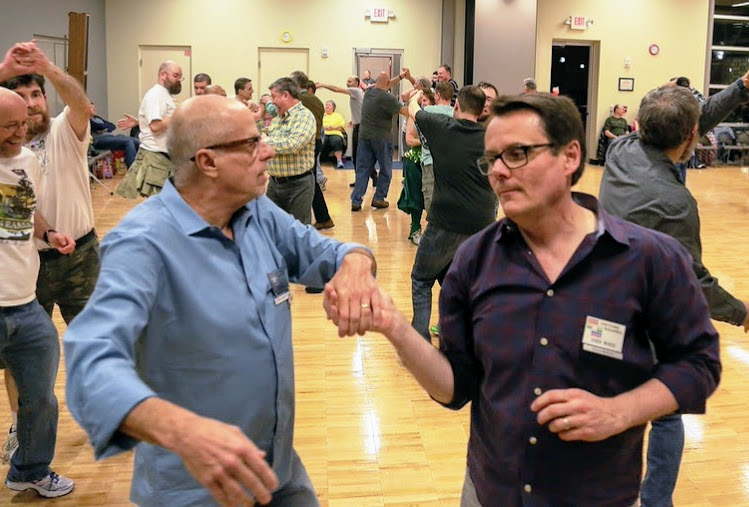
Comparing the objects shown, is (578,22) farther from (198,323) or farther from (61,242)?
(198,323)

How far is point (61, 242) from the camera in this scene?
335 centimetres

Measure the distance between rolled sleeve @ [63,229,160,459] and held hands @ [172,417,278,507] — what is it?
130mm

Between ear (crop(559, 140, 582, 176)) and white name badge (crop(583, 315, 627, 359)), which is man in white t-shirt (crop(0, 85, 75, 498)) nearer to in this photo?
ear (crop(559, 140, 582, 176))

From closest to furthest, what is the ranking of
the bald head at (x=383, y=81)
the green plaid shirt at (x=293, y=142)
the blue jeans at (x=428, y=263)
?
the blue jeans at (x=428, y=263)
the green plaid shirt at (x=293, y=142)
the bald head at (x=383, y=81)

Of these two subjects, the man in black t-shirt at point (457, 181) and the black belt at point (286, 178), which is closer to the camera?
the man in black t-shirt at point (457, 181)

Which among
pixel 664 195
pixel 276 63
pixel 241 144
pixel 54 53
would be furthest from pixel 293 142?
pixel 276 63

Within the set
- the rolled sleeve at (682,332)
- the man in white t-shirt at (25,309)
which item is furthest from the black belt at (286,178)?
the rolled sleeve at (682,332)

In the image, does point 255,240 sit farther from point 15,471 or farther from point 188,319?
point 15,471

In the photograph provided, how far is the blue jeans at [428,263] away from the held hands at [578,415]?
10.4 ft

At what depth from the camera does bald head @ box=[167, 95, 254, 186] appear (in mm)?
1906

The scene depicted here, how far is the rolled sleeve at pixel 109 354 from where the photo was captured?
132 cm

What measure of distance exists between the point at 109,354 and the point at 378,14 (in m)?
16.0

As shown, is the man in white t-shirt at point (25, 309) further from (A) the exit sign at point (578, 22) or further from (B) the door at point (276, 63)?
(A) the exit sign at point (578, 22)

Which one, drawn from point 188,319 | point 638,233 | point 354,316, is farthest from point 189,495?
point 638,233
